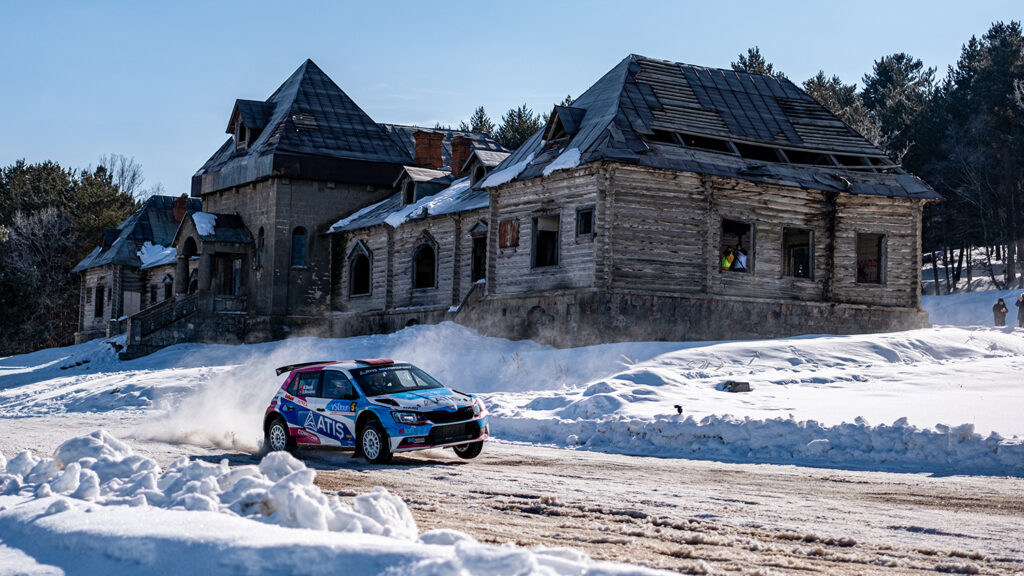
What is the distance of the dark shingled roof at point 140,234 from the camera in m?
55.5

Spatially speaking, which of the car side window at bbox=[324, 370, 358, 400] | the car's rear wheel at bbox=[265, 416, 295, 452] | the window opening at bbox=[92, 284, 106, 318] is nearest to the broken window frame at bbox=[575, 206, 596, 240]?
the car's rear wheel at bbox=[265, 416, 295, 452]

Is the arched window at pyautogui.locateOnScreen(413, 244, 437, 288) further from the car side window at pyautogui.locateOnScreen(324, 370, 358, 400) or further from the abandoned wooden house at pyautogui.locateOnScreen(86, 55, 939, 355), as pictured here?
the car side window at pyautogui.locateOnScreen(324, 370, 358, 400)

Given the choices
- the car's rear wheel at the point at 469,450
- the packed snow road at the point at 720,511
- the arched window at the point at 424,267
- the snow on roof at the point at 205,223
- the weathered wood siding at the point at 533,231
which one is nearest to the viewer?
the packed snow road at the point at 720,511

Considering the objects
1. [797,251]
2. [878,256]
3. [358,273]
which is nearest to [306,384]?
[878,256]

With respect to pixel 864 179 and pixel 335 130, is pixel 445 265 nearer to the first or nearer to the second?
pixel 335 130

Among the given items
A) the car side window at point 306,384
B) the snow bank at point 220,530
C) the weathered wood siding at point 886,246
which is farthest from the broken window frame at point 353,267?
the snow bank at point 220,530

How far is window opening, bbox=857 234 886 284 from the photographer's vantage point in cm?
3331

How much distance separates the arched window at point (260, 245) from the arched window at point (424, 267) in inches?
294

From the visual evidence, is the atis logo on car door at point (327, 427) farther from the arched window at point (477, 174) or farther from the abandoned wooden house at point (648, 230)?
the arched window at point (477, 174)

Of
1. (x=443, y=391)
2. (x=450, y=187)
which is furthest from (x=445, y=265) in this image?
(x=443, y=391)

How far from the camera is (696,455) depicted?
51.3 feet

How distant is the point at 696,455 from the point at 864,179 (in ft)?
64.8

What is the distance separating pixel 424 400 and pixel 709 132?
1884cm

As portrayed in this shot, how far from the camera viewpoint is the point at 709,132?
104 feet
